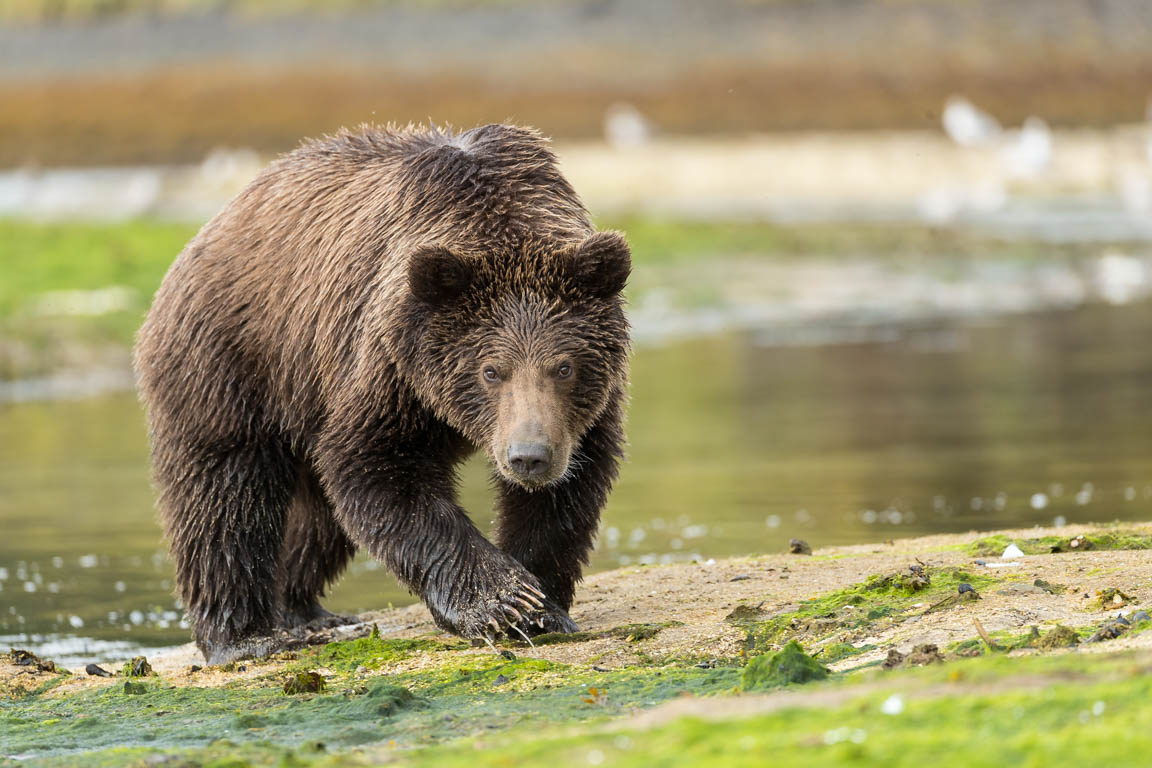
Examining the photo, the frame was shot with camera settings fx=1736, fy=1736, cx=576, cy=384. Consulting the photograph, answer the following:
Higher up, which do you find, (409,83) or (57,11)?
(57,11)

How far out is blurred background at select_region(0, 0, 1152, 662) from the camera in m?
12.6

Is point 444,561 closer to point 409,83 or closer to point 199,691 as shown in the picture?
point 199,691

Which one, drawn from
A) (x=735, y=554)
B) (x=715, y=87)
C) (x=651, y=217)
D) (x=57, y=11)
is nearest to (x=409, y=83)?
(x=715, y=87)

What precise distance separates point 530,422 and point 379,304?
3.46 feet

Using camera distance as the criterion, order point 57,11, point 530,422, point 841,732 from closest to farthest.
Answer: point 841,732, point 530,422, point 57,11

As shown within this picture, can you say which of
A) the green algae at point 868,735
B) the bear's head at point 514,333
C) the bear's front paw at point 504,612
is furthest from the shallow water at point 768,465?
the green algae at point 868,735

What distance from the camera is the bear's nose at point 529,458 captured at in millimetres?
6926

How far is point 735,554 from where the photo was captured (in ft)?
34.9

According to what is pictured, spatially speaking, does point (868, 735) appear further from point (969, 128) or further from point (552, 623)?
point (969, 128)

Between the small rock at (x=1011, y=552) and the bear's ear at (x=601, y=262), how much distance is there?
2.36 metres

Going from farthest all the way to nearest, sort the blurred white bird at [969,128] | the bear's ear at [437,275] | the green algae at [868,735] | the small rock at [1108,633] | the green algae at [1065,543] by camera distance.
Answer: the blurred white bird at [969,128] < the green algae at [1065,543] < the bear's ear at [437,275] < the small rock at [1108,633] < the green algae at [868,735]

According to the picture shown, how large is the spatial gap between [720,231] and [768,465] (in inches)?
911

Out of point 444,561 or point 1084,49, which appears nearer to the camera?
point 444,561

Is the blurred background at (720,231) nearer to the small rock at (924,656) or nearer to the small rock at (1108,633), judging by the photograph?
the small rock at (924,656)
